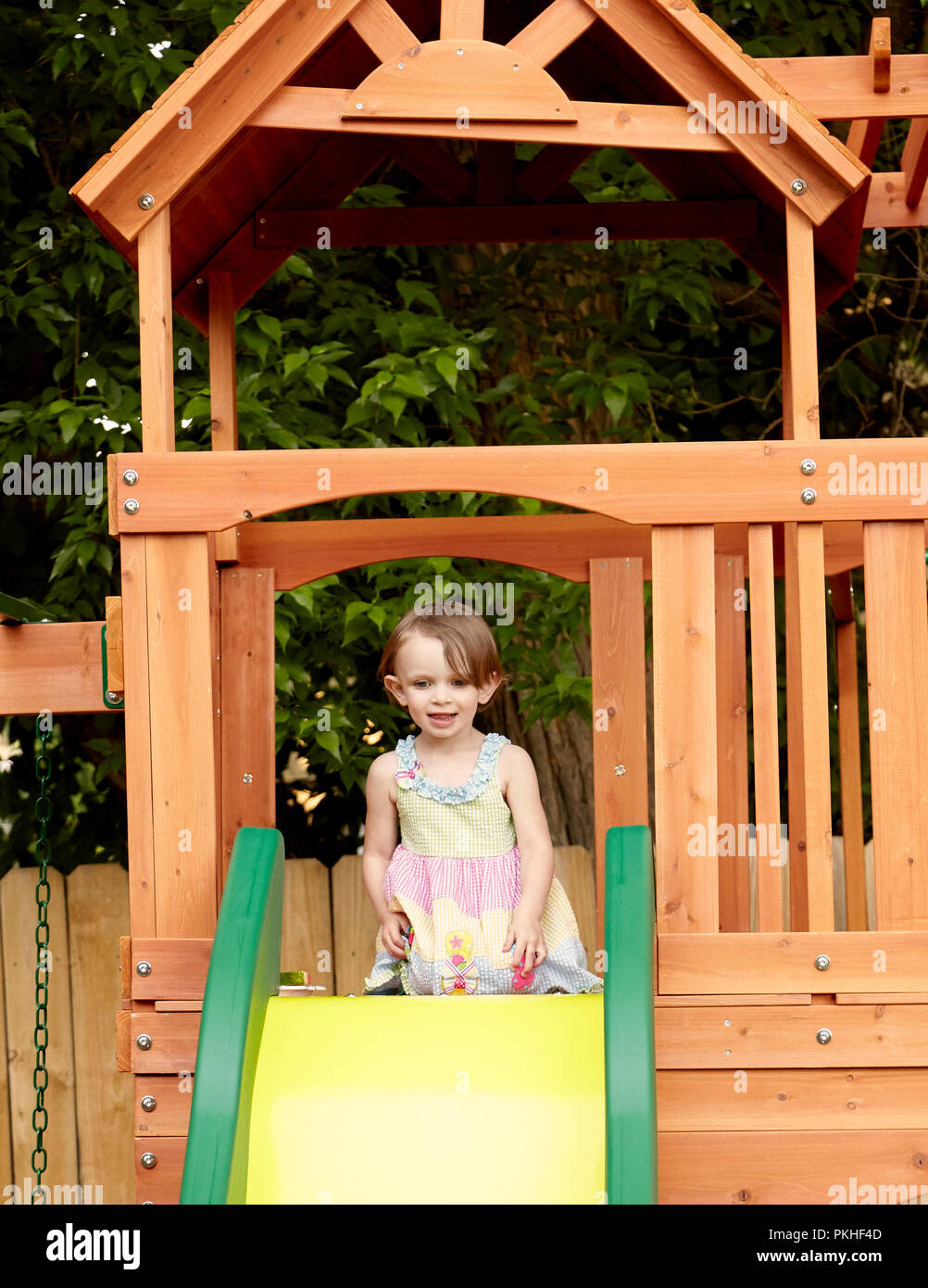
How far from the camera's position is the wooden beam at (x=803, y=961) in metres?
3.10

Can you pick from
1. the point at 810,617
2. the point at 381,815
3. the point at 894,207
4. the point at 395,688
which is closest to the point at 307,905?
the point at 381,815

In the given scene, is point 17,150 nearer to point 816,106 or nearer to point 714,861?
point 816,106

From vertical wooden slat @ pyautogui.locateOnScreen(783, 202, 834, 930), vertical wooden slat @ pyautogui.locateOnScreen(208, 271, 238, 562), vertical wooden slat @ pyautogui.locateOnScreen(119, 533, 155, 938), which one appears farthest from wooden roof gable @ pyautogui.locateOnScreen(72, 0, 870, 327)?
vertical wooden slat @ pyautogui.locateOnScreen(208, 271, 238, 562)

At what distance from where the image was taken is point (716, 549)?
4.34 m

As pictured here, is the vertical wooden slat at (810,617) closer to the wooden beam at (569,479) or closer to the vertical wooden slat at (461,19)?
the wooden beam at (569,479)

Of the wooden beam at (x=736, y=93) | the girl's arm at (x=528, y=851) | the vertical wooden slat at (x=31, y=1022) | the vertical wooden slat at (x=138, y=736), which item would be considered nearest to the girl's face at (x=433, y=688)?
the girl's arm at (x=528, y=851)

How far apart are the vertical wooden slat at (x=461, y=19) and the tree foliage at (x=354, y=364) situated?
163cm

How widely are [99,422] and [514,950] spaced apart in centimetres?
269

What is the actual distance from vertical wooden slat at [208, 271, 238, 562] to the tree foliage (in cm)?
60

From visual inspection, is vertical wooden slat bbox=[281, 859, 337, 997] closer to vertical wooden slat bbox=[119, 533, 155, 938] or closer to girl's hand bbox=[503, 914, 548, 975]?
girl's hand bbox=[503, 914, 548, 975]

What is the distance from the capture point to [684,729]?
10.4 feet

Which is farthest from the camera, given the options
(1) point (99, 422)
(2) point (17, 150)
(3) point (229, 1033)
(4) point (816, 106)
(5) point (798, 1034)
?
(2) point (17, 150)

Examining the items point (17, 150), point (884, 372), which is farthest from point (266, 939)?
point (884, 372)

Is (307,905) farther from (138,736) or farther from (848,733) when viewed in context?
(138,736)
